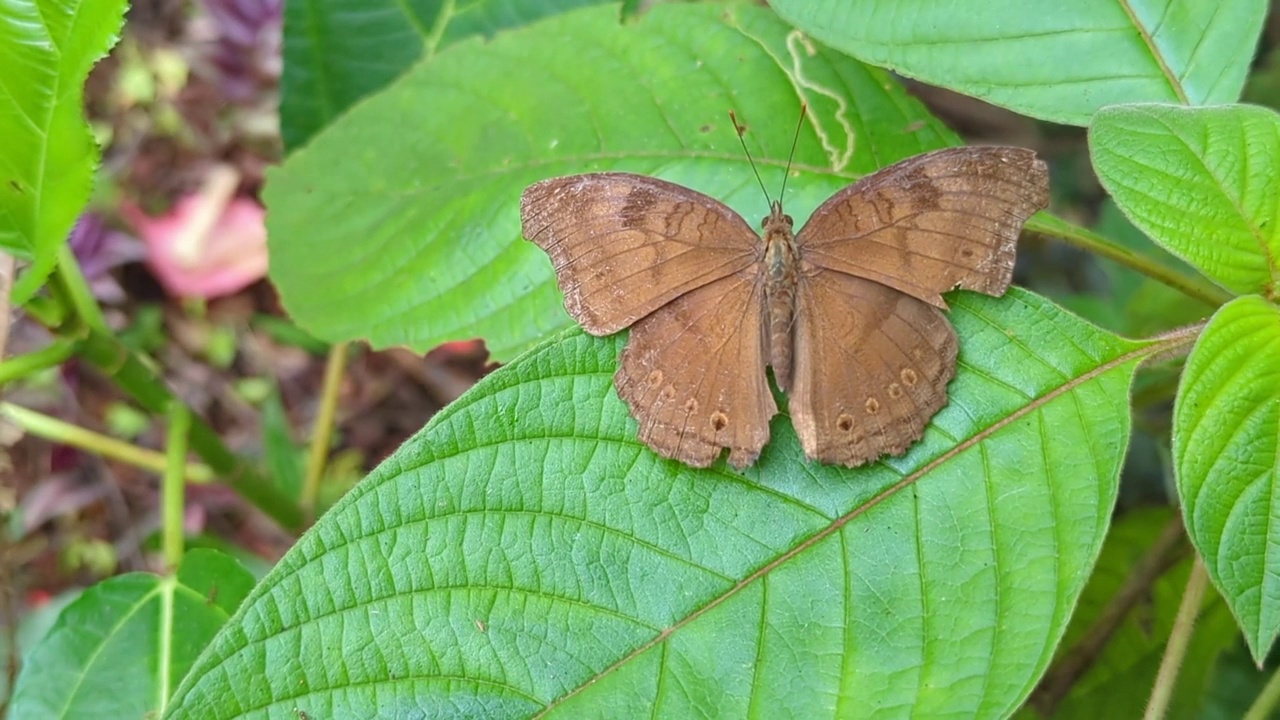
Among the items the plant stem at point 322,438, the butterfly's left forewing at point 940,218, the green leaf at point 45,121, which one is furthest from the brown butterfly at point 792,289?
the plant stem at point 322,438

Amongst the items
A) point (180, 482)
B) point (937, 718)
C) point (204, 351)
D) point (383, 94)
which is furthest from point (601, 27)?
point (204, 351)

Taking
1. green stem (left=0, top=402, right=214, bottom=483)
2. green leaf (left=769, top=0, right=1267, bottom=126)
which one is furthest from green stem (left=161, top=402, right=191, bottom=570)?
green leaf (left=769, top=0, right=1267, bottom=126)

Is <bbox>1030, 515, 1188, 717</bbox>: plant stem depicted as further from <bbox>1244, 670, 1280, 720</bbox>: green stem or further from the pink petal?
the pink petal

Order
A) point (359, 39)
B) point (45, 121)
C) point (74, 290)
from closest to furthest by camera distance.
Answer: point (45, 121) < point (74, 290) < point (359, 39)

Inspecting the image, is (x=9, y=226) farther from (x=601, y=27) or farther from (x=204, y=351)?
(x=204, y=351)

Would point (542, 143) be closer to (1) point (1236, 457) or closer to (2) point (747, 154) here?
(2) point (747, 154)

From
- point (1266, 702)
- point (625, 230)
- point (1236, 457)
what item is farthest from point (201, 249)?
point (1266, 702)
